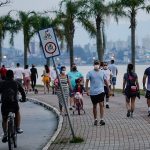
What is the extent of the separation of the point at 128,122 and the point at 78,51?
389 ft

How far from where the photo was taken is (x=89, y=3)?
41.3m

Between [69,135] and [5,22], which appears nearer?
[69,135]

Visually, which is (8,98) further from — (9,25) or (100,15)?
(9,25)

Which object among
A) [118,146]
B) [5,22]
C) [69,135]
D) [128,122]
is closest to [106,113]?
[128,122]

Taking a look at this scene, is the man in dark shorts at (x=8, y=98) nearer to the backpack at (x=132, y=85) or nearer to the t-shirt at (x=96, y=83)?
the t-shirt at (x=96, y=83)

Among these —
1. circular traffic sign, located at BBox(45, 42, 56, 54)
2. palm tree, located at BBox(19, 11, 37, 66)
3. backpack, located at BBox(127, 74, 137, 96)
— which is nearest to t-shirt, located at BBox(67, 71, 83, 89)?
backpack, located at BBox(127, 74, 137, 96)

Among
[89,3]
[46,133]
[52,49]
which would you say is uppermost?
[89,3]

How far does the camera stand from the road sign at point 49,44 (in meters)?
14.0

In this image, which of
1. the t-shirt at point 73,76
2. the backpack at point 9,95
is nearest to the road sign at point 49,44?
the backpack at point 9,95

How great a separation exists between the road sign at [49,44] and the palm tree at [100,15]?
2546 cm

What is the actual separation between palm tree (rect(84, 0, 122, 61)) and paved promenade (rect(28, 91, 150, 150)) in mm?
19971

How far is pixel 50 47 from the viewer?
46.2 feet

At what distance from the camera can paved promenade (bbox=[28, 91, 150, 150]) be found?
40.8 ft

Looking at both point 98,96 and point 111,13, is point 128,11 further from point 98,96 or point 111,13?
point 98,96
